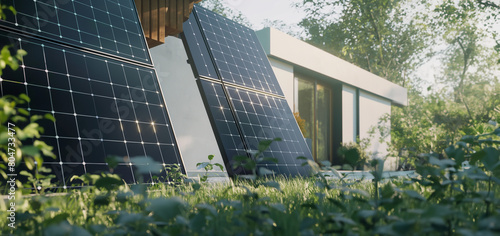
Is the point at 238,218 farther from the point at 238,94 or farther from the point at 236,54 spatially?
the point at 236,54

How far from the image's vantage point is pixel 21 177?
3086mm

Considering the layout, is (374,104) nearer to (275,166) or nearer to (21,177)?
(275,166)

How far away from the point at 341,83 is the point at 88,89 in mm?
14454

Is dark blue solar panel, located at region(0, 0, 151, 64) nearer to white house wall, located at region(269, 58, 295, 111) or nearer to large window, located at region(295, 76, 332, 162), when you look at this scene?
white house wall, located at region(269, 58, 295, 111)

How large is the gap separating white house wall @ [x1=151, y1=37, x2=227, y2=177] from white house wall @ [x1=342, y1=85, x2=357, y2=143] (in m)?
8.32

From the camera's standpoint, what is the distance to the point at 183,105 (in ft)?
34.9

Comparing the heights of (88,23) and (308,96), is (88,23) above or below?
below

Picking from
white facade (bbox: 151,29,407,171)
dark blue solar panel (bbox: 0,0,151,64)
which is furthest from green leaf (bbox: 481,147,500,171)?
white facade (bbox: 151,29,407,171)

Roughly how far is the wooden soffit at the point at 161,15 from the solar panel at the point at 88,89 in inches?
73.0

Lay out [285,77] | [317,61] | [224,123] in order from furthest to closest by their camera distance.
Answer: [317,61]
[285,77]
[224,123]

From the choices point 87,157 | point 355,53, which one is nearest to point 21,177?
point 87,157

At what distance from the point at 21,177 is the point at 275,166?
11.9 ft

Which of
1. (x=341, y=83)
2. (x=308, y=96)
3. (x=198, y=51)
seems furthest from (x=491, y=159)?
(x=341, y=83)

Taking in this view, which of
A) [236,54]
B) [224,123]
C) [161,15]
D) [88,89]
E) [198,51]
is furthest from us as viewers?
[236,54]
